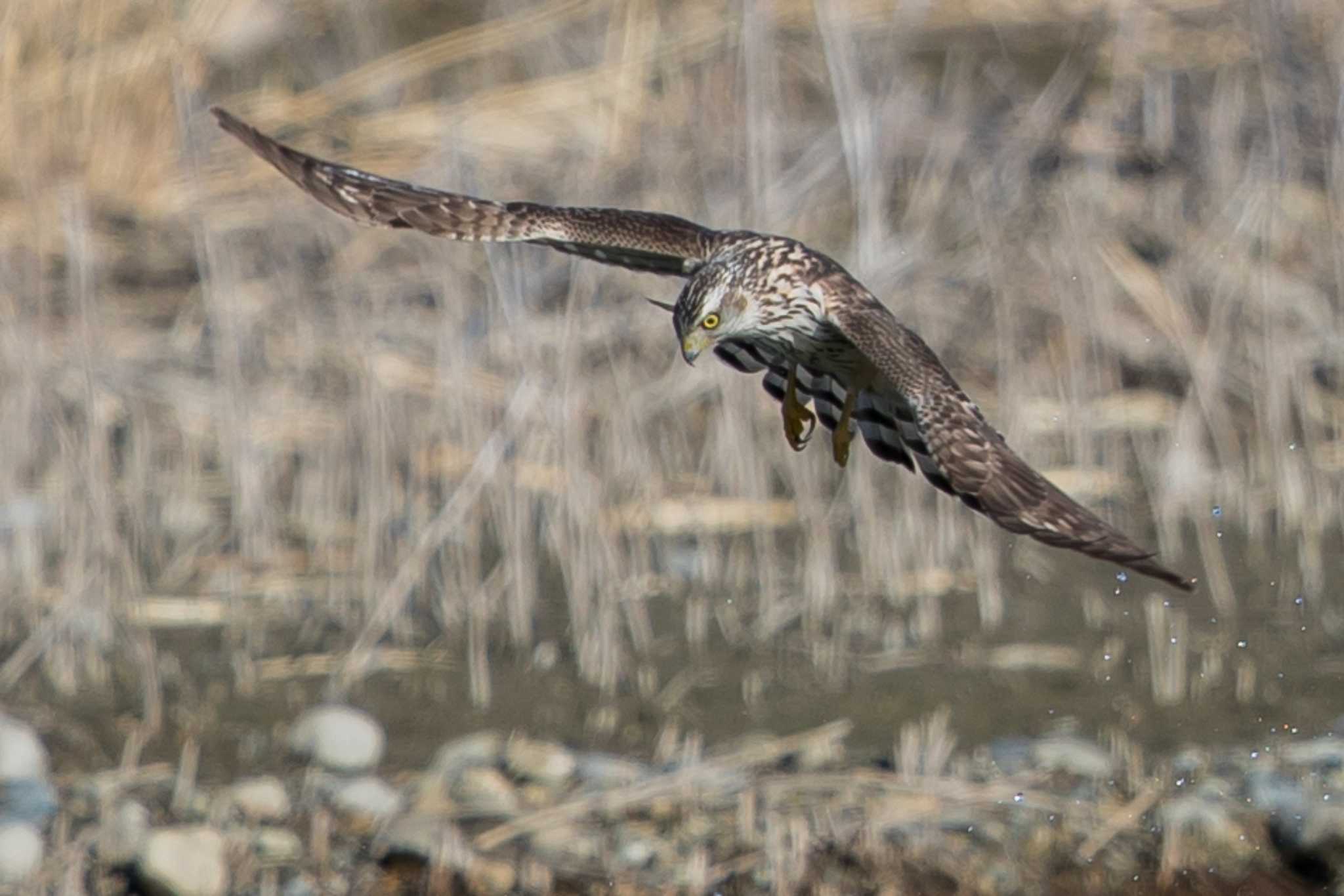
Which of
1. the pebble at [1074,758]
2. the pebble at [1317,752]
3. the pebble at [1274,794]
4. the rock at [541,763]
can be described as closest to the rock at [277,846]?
the rock at [541,763]

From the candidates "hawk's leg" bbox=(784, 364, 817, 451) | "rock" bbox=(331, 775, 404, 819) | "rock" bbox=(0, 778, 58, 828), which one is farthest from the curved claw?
"rock" bbox=(0, 778, 58, 828)

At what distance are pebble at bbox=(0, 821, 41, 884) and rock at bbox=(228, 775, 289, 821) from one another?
0.55 m

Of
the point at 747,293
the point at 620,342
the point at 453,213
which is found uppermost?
the point at 620,342

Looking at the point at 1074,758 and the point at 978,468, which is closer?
the point at 978,468

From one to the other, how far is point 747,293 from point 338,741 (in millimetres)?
2277

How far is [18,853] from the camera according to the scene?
18.8 feet

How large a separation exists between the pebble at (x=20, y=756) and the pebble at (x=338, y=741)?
2.29 ft

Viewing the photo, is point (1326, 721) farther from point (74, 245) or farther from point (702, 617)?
point (74, 245)

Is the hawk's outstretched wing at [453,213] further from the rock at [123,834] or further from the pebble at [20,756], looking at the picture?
the pebble at [20,756]

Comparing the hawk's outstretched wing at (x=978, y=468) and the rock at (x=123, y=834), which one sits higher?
the hawk's outstretched wing at (x=978, y=468)

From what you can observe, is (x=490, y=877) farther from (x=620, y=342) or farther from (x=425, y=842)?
(x=620, y=342)

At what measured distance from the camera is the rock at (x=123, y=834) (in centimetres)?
578

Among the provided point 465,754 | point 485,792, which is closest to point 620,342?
point 465,754

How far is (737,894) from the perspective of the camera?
18.6 ft
